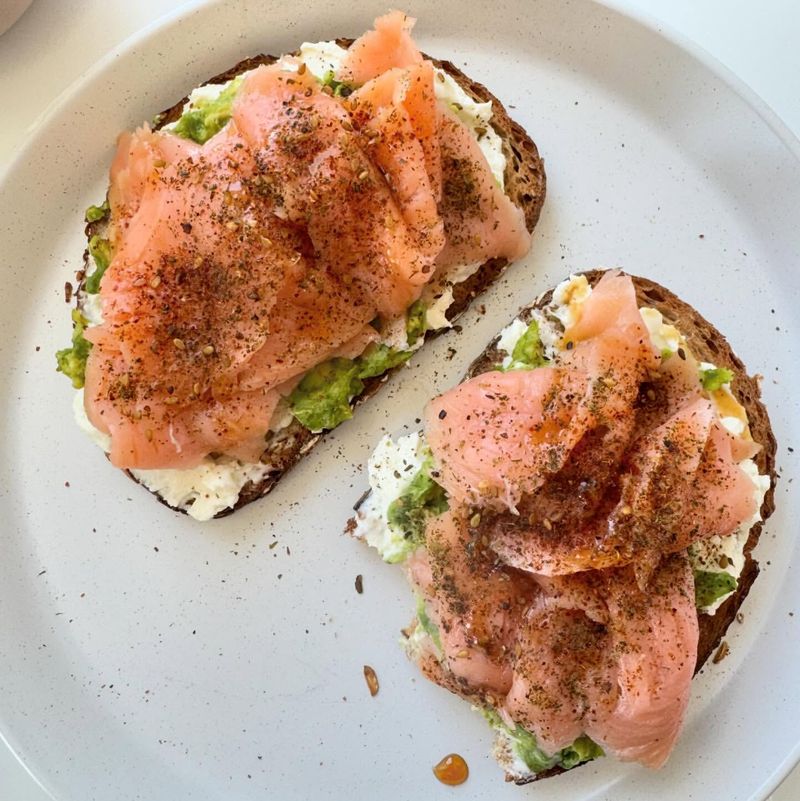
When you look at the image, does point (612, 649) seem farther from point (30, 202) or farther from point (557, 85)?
point (30, 202)

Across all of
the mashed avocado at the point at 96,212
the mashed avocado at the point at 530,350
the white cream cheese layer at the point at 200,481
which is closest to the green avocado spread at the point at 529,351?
the mashed avocado at the point at 530,350

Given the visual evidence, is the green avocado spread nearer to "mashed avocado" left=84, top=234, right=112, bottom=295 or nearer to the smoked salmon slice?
the smoked salmon slice

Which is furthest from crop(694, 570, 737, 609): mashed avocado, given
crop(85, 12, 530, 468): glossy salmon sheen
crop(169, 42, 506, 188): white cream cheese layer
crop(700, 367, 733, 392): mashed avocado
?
crop(169, 42, 506, 188): white cream cheese layer

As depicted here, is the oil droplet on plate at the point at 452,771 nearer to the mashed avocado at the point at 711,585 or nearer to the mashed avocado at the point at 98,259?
the mashed avocado at the point at 711,585

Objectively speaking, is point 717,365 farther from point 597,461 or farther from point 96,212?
point 96,212

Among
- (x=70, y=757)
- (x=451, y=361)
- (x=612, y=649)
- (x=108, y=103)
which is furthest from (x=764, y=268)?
(x=70, y=757)

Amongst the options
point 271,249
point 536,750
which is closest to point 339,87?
point 271,249

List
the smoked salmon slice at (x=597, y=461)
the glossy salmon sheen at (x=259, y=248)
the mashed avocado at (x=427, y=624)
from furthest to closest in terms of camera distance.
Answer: the mashed avocado at (x=427, y=624) → the glossy salmon sheen at (x=259, y=248) → the smoked salmon slice at (x=597, y=461)
